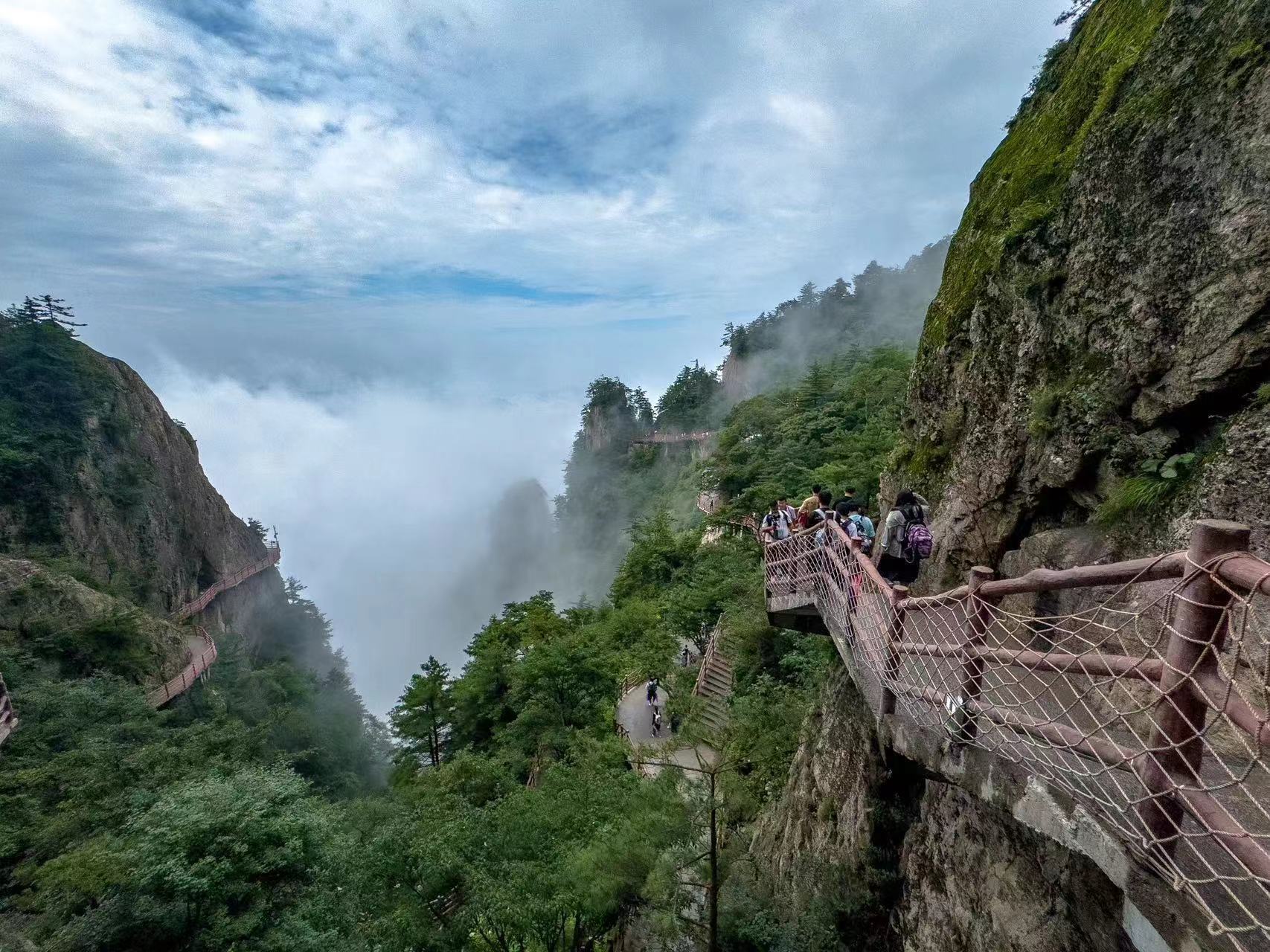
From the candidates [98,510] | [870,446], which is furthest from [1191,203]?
[98,510]

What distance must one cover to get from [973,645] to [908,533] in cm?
269

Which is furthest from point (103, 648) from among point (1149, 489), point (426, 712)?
point (1149, 489)

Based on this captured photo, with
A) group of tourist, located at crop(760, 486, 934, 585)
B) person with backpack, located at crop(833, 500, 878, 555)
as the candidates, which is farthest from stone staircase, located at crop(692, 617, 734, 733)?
group of tourist, located at crop(760, 486, 934, 585)

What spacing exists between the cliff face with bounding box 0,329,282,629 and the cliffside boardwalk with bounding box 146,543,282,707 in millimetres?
662

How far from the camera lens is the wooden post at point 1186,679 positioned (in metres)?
1.54

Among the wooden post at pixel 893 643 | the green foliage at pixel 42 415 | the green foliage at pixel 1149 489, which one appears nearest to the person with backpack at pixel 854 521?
the wooden post at pixel 893 643

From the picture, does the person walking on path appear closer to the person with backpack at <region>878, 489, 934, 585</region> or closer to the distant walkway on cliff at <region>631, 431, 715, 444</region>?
the person with backpack at <region>878, 489, 934, 585</region>

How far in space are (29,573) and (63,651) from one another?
2.69m

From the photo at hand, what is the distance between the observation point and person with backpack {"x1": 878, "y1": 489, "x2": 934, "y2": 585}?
518cm

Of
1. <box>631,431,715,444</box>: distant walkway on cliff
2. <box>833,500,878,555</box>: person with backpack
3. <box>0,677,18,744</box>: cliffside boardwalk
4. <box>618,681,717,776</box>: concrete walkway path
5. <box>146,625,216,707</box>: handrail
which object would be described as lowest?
<box>618,681,717,776</box>: concrete walkway path

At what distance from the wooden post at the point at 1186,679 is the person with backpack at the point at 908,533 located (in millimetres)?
3482

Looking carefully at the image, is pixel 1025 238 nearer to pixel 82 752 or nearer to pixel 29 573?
pixel 82 752

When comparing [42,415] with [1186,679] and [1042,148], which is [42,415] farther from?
[1186,679]

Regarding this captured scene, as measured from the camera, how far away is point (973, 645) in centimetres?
275
